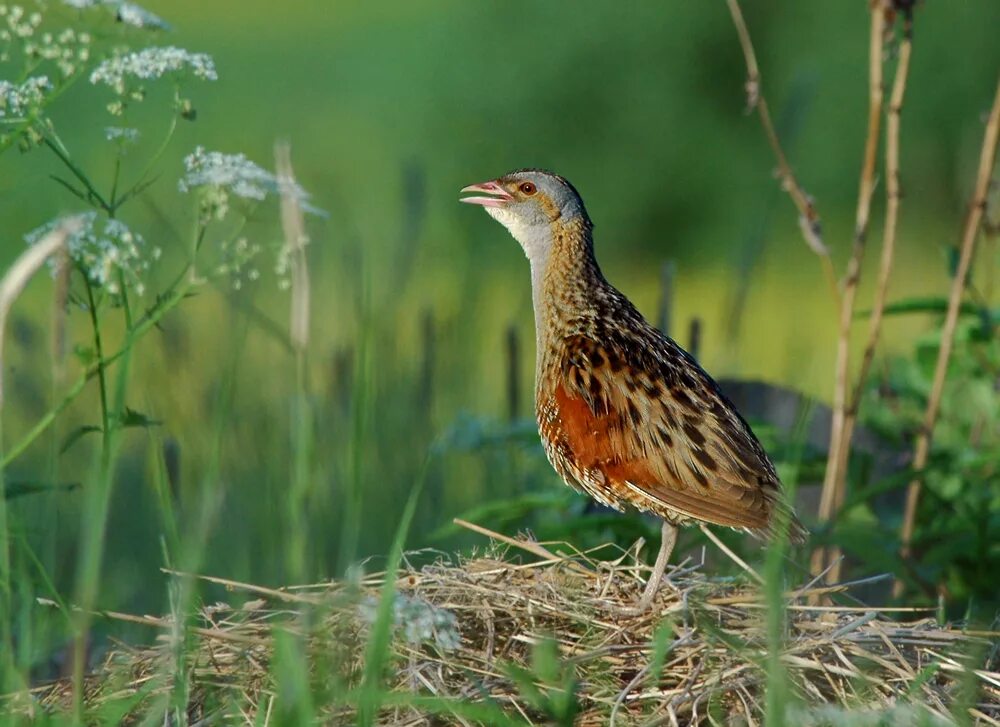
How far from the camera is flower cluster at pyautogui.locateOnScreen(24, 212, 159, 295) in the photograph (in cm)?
412

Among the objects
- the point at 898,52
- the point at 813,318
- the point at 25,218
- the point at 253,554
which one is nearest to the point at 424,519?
the point at 253,554

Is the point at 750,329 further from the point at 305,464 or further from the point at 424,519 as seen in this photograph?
the point at 305,464

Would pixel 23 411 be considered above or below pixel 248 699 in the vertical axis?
above

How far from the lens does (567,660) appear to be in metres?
4.20

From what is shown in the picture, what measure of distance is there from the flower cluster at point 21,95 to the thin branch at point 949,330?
3425 millimetres

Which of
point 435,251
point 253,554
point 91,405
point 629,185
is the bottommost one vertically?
point 253,554

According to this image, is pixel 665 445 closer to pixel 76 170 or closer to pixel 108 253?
pixel 108 253

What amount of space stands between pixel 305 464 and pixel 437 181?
36.0 feet

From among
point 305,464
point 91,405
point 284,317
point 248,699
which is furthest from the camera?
point 284,317

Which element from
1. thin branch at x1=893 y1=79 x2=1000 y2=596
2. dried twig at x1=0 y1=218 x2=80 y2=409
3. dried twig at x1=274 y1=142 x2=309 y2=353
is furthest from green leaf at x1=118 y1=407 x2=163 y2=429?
thin branch at x1=893 y1=79 x2=1000 y2=596

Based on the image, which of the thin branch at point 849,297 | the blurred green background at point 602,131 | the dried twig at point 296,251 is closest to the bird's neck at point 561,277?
the thin branch at point 849,297

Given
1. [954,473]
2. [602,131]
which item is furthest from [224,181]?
[602,131]

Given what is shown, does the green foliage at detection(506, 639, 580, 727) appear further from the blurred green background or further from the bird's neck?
the blurred green background

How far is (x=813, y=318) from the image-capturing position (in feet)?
44.1
